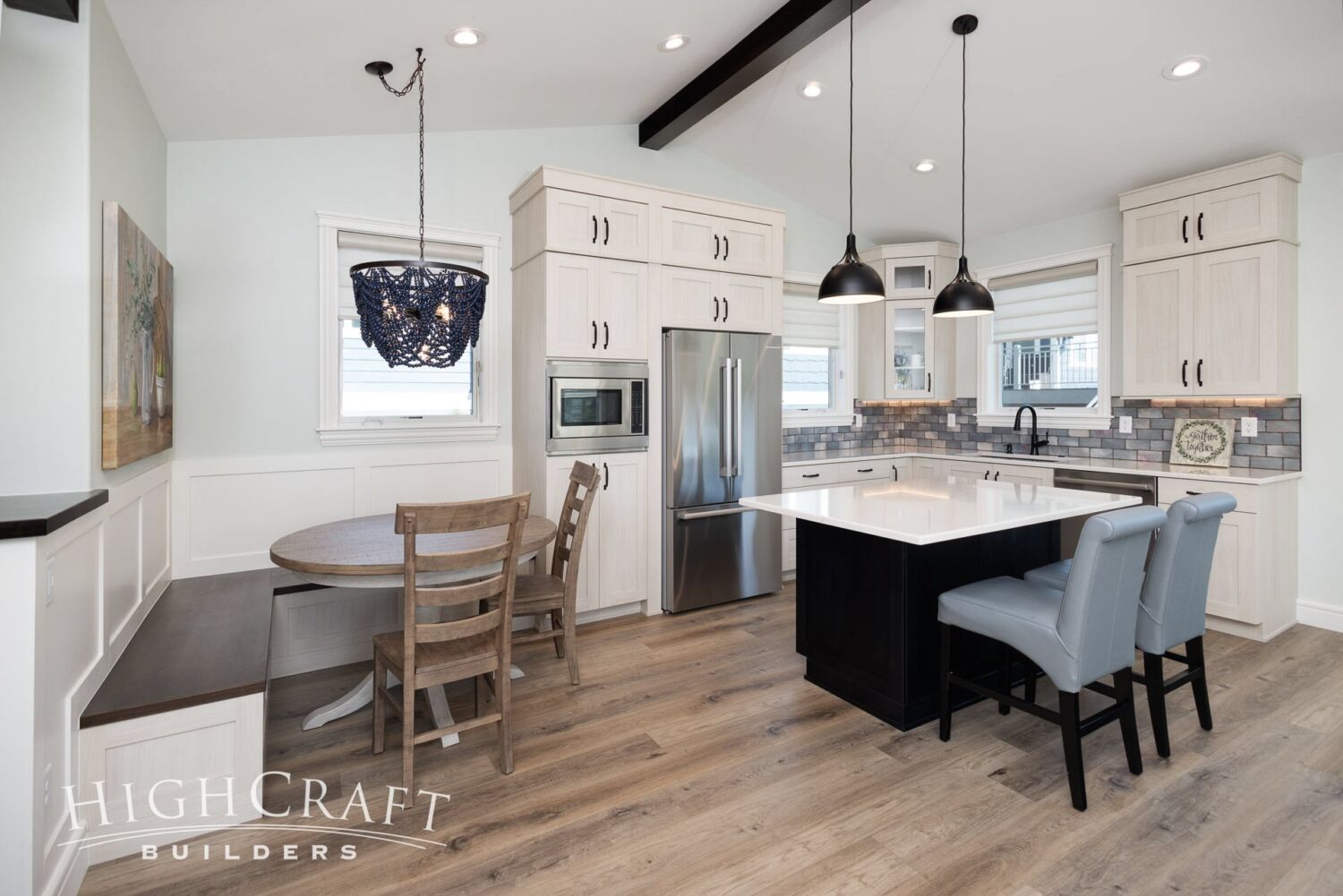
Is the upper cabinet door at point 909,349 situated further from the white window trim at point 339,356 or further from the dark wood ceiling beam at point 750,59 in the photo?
the white window trim at point 339,356

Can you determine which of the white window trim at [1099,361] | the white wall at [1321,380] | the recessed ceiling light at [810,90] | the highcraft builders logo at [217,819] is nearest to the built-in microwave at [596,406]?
the recessed ceiling light at [810,90]

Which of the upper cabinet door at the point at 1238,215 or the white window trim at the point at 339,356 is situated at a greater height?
the upper cabinet door at the point at 1238,215

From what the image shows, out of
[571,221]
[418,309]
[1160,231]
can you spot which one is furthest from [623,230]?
[1160,231]

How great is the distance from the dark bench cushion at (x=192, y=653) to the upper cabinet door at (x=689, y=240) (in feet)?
9.16

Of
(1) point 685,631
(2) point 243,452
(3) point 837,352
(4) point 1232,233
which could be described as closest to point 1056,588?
(1) point 685,631

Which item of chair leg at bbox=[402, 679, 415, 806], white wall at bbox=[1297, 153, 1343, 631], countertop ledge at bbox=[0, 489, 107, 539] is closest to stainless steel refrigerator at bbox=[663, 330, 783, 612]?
chair leg at bbox=[402, 679, 415, 806]

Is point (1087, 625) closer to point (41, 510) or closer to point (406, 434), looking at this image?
point (41, 510)

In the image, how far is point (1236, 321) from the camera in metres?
3.82

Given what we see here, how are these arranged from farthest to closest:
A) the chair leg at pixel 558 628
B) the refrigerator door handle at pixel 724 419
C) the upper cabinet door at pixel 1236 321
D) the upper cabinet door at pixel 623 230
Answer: the refrigerator door handle at pixel 724 419
the upper cabinet door at pixel 623 230
the upper cabinet door at pixel 1236 321
the chair leg at pixel 558 628

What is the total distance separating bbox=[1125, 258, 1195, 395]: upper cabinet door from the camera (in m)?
4.02

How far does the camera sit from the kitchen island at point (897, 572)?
2689 millimetres

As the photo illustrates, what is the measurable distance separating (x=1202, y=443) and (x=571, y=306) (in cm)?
386

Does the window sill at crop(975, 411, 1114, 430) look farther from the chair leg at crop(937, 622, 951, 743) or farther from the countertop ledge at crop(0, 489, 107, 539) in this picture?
the countertop ledge at crop(0, 489, 107, 539)

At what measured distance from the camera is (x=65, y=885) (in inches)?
71.8
